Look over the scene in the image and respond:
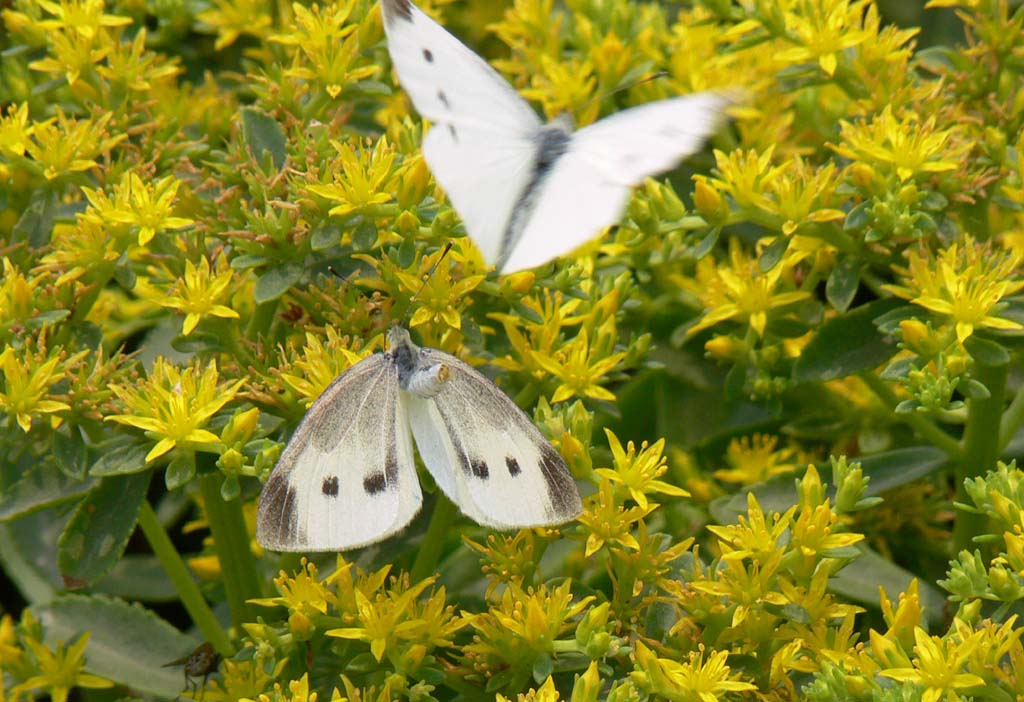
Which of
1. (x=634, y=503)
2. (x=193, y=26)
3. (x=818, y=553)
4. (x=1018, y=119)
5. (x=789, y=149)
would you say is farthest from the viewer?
(x=193, y=26)

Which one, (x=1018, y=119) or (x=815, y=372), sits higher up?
(x=1018, y=119)

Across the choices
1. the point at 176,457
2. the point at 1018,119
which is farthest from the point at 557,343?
the point at 1018,119

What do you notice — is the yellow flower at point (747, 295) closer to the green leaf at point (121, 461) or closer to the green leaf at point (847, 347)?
the green leaf at point (847, 347)

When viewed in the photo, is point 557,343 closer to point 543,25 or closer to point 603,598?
point 603,598

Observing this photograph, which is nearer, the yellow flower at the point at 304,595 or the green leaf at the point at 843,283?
the yellow flower at the point at 304,595

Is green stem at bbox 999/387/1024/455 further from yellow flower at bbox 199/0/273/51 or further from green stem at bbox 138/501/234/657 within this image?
yellow flower at bbox 199/0/273/51

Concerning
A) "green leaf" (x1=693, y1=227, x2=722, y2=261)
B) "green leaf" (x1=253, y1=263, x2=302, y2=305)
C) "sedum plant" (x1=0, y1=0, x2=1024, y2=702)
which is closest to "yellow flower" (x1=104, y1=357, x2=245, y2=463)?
→ "sedum plant" (x1=0, y1=0, x2=1024, y2=702)

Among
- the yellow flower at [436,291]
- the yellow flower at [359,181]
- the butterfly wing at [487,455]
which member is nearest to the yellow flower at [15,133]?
the yellow flower at [359,181]
